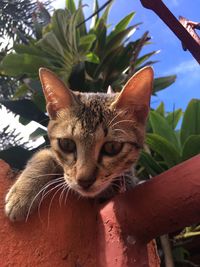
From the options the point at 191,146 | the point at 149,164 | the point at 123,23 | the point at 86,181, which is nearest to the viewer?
the point at 86,181

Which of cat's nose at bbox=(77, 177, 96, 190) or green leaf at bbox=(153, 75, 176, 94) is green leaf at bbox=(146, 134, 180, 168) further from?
green leaf at bbox=(153, 75, 176, 94)

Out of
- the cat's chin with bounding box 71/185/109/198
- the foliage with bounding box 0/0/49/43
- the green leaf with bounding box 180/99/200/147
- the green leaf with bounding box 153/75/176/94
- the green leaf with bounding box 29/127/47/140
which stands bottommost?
the green leaf with bounding box 153/75/176/94

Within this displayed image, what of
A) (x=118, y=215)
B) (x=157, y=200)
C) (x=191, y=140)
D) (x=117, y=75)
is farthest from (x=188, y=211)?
(x=117, y=75)

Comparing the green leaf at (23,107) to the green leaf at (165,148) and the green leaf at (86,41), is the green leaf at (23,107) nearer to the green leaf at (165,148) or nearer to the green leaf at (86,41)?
the green leaf at (86,41)

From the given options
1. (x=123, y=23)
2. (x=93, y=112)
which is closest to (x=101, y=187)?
(x=93, y=112)

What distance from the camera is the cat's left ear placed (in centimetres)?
109

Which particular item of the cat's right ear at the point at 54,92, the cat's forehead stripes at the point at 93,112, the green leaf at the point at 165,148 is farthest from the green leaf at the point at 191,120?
the cat's right ear at the point at 54,92

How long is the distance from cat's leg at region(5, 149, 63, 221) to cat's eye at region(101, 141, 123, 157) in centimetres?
15

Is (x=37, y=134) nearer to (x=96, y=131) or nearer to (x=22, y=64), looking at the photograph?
(x=22, y=64)

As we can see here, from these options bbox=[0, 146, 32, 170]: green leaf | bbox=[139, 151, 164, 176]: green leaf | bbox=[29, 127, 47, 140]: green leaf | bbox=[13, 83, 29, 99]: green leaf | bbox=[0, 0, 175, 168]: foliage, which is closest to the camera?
bbox=[139, 151, 164, 176]: green leaf

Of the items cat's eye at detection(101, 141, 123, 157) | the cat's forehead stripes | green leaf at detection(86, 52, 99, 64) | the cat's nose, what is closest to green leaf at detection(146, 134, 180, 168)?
the cat's forehead stripes

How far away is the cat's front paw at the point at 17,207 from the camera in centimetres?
102

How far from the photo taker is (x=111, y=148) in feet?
3.51

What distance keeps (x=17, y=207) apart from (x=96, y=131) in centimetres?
26
